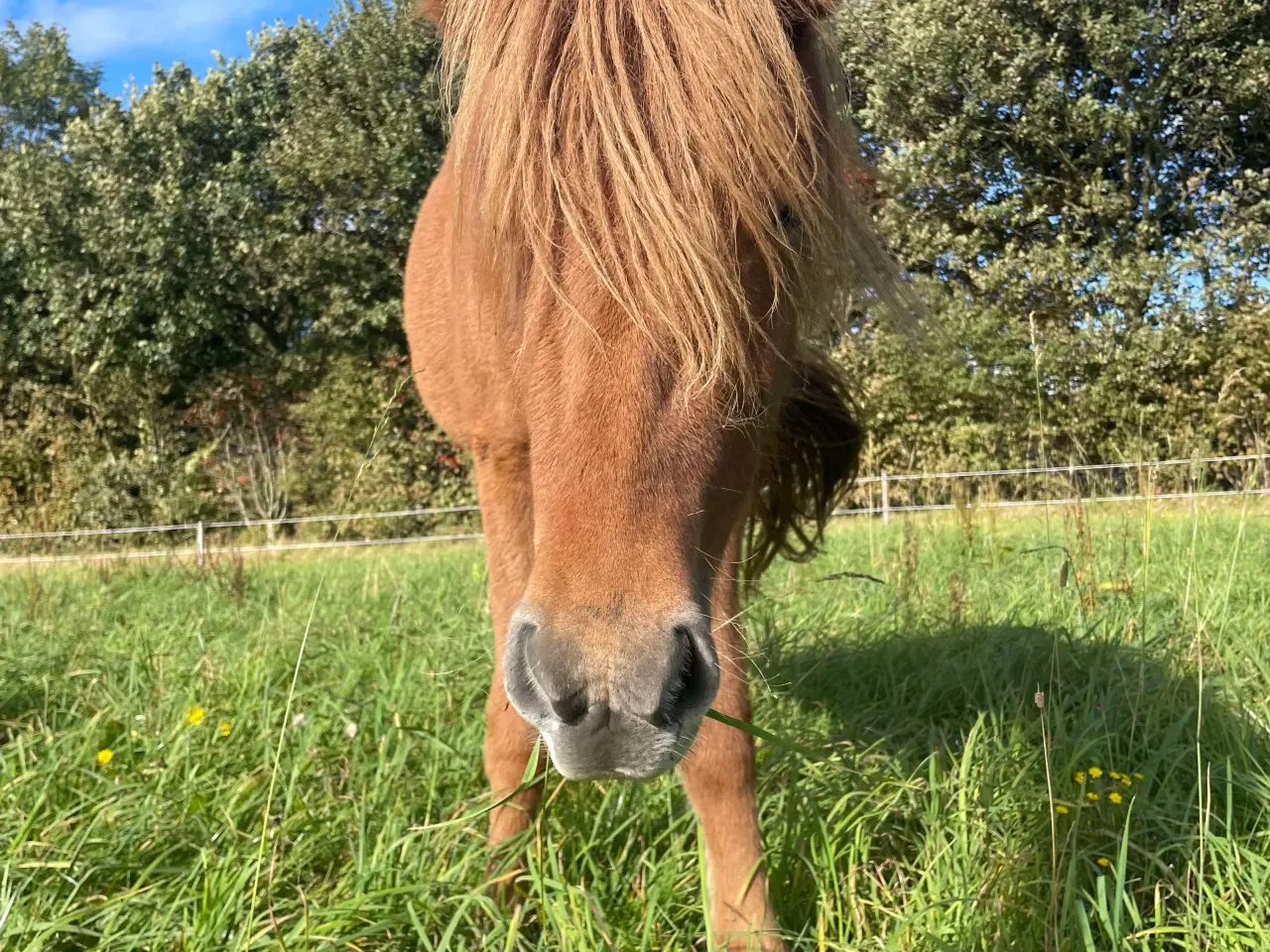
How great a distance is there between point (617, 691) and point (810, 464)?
2378 millimetres

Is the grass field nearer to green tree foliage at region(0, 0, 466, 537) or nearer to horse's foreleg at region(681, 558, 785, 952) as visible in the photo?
horse's foreleg at region(681, 558, 785, 952)

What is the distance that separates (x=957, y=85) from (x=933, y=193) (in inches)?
98.9

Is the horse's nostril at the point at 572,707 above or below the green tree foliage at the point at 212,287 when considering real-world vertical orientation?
below

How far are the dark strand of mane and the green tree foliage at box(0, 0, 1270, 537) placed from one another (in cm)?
642

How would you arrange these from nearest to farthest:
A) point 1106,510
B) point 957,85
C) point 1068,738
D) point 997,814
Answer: point 997,814 < point 1068,738 < point 1106,510 < point 957,85

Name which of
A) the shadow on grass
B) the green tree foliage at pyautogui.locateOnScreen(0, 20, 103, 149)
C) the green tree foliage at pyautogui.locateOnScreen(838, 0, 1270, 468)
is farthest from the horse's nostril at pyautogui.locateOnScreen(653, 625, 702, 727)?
the green tree foliage at pyautogui.locateOnScreen(0, 20, 103, 149)

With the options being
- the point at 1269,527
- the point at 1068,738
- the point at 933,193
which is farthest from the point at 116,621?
the point at 933,193

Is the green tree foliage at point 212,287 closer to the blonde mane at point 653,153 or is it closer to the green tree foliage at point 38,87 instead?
the green tree foliage at point 38,87

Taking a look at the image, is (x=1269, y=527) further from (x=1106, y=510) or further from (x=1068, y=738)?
(x=1068, y=738)

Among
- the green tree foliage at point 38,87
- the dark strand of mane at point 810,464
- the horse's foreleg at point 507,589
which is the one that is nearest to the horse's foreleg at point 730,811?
the horse's foreleg at point 507,589

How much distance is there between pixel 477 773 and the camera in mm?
2475

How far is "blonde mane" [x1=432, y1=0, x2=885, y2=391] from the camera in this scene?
1.26 m

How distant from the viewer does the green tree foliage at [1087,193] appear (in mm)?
11852

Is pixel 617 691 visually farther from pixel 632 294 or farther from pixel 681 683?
pixel 632 294
